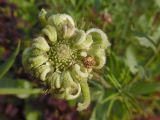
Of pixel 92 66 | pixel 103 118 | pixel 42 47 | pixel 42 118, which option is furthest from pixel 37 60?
pixel 42 118

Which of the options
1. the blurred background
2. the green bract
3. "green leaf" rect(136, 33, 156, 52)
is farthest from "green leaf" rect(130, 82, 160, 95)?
the green bract

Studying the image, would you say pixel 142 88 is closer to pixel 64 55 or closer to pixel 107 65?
pixel 107 65

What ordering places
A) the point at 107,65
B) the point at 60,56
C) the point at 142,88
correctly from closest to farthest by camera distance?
1. the point at 60,56
2. the point at 107,65
3. the point at 142,88

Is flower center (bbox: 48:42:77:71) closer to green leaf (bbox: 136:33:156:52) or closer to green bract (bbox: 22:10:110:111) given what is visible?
green bract (bbox: 22:10:110:111)

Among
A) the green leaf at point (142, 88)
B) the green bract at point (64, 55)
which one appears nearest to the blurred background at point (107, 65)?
the green leaf at point (142, 88)

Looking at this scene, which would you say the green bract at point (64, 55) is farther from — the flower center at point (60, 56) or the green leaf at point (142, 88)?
the green leaf at point (142, 88)

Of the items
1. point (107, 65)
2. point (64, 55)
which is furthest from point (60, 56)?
point (107, 65)

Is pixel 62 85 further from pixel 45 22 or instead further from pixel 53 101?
pixel 53 101
